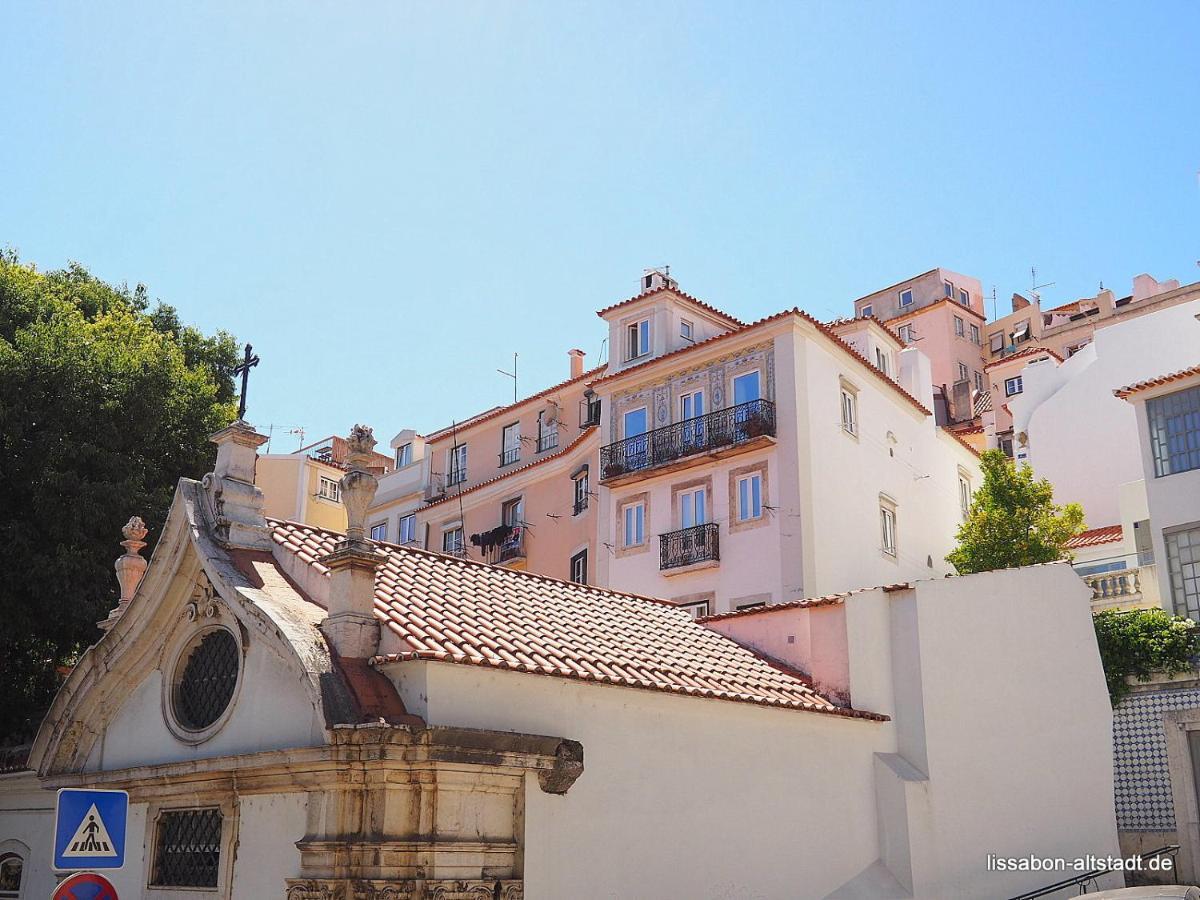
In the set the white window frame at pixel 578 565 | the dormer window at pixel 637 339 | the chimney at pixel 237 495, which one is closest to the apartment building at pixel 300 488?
the white window frame at pixel 578 565

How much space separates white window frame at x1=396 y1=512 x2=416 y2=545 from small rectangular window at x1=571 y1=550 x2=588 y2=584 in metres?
9.84

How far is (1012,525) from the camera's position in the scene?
25.6m

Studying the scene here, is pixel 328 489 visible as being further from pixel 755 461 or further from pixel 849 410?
pixel 849 410

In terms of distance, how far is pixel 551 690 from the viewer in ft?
38.7

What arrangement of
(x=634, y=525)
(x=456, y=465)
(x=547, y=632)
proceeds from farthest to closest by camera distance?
(x=456, y=465) → (x=634, y=525) → (x=547, y=632)

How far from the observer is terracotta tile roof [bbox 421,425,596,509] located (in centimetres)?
3498

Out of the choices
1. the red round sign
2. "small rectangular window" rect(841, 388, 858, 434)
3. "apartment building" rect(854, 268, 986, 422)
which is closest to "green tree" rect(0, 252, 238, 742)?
the red round sign

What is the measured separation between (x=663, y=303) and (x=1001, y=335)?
1141 inches

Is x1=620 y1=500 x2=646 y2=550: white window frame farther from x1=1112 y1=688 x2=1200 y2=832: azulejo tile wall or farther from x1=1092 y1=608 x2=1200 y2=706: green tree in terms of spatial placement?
x1=1112 y1=688 x2=1200 y2=832: azulejo tile wall

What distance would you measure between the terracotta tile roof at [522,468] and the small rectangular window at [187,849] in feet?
73.5

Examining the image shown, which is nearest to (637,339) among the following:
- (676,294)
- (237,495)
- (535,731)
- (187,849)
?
(676,294)

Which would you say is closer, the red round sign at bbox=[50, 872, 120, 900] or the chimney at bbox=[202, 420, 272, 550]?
the red round sign at bbox=[50, 872, 120, 900]

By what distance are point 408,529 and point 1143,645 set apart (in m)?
28.3

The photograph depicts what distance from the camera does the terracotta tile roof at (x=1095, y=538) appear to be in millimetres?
28781
